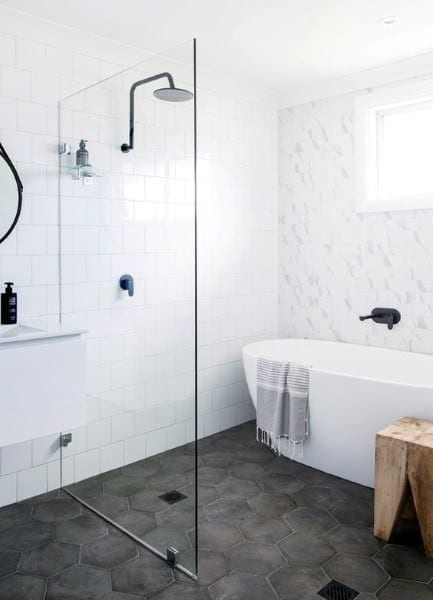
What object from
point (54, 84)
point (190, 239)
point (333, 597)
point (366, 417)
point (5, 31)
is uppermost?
point (5, 31)

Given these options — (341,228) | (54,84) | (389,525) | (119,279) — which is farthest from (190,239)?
(341,228)

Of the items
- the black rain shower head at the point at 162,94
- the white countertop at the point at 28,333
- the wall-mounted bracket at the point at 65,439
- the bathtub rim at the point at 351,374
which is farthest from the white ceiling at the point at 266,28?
the wall-mounted bracket at the point at 65,439

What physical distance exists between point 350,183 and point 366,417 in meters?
1.95

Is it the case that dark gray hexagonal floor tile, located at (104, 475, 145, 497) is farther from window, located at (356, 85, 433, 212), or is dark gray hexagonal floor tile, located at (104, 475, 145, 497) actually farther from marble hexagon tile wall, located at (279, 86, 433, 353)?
window, located at (356, 85, 433, 212)

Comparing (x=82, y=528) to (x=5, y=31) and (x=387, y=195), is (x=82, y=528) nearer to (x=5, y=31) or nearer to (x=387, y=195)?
(x=5, y=31)

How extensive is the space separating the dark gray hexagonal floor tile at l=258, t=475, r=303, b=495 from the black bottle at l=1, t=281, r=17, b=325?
70.1 inches

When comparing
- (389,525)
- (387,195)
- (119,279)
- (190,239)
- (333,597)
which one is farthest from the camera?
(387,195)

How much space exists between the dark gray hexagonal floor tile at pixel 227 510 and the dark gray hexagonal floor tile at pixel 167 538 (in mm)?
429

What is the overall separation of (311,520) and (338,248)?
7.22 ft

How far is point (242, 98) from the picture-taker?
14.1ft

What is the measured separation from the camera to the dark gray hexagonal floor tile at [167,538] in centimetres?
243

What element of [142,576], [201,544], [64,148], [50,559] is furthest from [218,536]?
[64,148]

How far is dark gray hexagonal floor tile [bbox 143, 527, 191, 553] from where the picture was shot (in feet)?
7.98

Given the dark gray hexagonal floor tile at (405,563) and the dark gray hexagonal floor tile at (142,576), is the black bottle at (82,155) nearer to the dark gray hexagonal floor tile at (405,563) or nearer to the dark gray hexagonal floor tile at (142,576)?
the dark gray hexagonal floor tile at (142,576)
